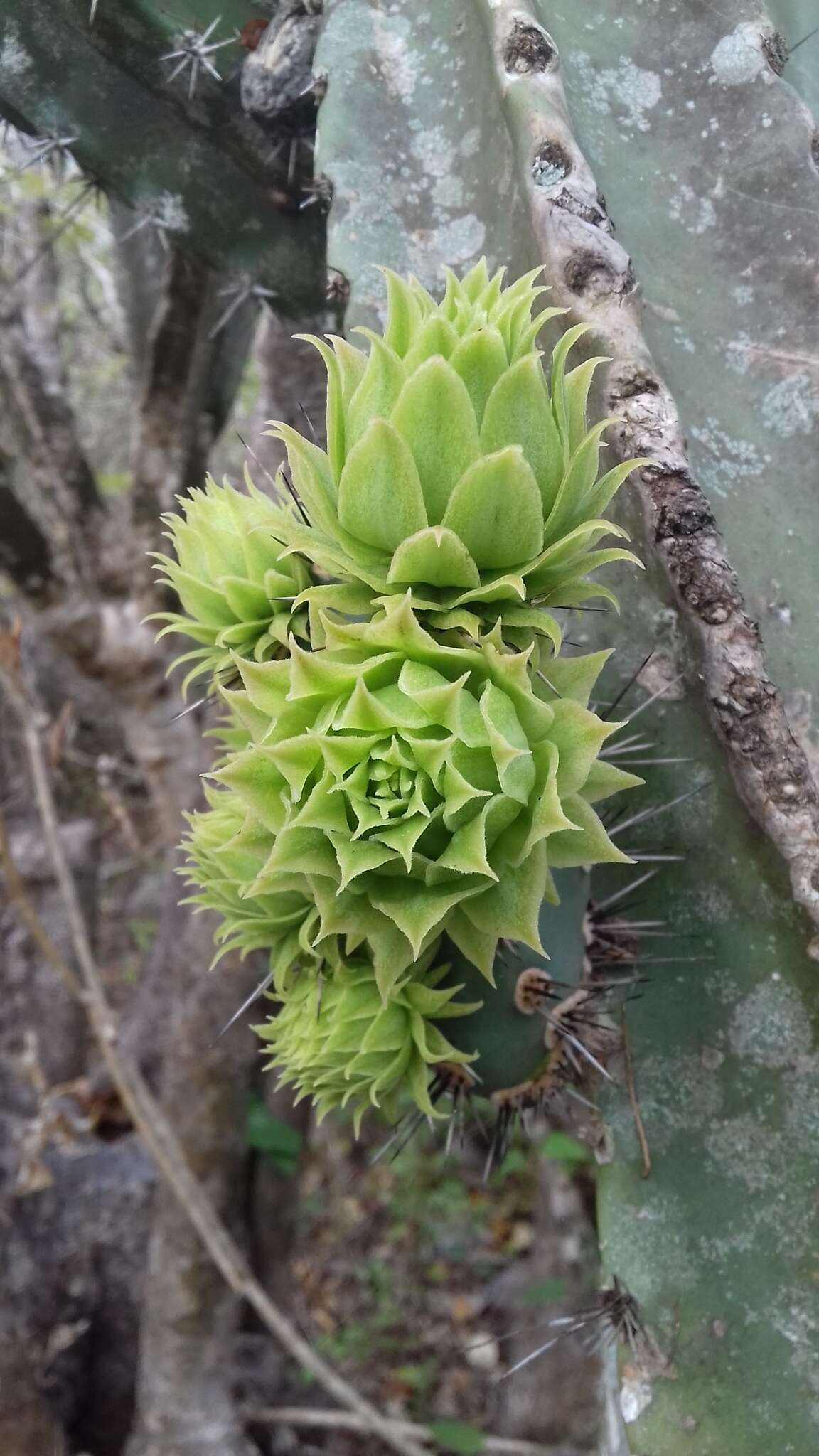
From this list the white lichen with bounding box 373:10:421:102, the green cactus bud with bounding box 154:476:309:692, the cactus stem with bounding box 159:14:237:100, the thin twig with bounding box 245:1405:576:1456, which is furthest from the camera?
the thin twig with bounding box 245:1405:576:1456

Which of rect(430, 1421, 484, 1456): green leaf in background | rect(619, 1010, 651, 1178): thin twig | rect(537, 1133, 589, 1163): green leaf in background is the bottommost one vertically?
rect(430, 1421, 484, 1456): green leaf in background

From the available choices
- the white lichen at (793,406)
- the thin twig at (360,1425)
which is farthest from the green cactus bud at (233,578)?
the thin twig at (360,1425)

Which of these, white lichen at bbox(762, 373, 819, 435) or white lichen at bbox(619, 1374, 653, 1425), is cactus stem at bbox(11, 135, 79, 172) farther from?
white lichen at bbox(619, 1374, 653, 1425)

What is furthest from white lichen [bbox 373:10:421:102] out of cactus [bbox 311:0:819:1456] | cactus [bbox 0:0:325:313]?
cactus [bbox 0:0:325:313]

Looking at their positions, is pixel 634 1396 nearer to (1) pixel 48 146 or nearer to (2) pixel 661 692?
(2) pixel 661 692

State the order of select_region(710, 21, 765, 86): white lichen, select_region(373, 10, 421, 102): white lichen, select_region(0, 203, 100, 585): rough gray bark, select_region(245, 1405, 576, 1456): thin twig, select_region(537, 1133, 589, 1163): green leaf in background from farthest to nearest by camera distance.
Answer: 1. select_region(0, 203, 100, 585): rough gray bark
2. select_region(245, 1405, 576, 1456): thin twig
3. select_region(537, 1133, 589, 1163): green leaf in background
4. select_region(373, 10, 421, 102): white lichen
5. select_region(710, 21, 765, 86): white lichen

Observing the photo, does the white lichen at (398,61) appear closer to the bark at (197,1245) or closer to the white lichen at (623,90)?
the white lichen at (623,90)
